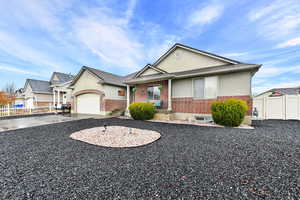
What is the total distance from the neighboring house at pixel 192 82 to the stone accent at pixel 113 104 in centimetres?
282

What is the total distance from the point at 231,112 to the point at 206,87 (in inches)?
104

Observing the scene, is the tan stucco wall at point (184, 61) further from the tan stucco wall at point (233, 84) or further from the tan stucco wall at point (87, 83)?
the tan stucco wall at point (87, 83)

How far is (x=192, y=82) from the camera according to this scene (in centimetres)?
905

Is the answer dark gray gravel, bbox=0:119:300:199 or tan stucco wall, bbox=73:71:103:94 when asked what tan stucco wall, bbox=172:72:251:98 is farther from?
tan stucco wall, bbox=73:71:103:94

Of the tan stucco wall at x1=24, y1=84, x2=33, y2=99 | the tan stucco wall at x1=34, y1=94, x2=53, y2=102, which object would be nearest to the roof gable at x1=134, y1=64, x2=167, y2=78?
the tan stucco wall at x1=34, y1=94, x2=53, y2=102

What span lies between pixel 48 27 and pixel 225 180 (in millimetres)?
14909

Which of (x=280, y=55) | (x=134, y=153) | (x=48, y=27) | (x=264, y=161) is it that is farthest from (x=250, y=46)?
(x=48, y=27)

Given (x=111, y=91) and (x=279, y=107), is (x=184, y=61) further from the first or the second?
(x=279, y=107)

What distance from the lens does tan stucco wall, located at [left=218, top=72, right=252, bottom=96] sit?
736cm

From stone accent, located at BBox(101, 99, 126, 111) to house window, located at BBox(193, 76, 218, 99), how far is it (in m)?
8.22

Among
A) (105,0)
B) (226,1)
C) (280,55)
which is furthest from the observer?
(280,55)

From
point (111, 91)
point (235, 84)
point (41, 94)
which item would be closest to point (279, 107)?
point (235, 84)

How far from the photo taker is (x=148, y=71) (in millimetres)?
10938

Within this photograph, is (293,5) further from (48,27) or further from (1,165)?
(48,27)
